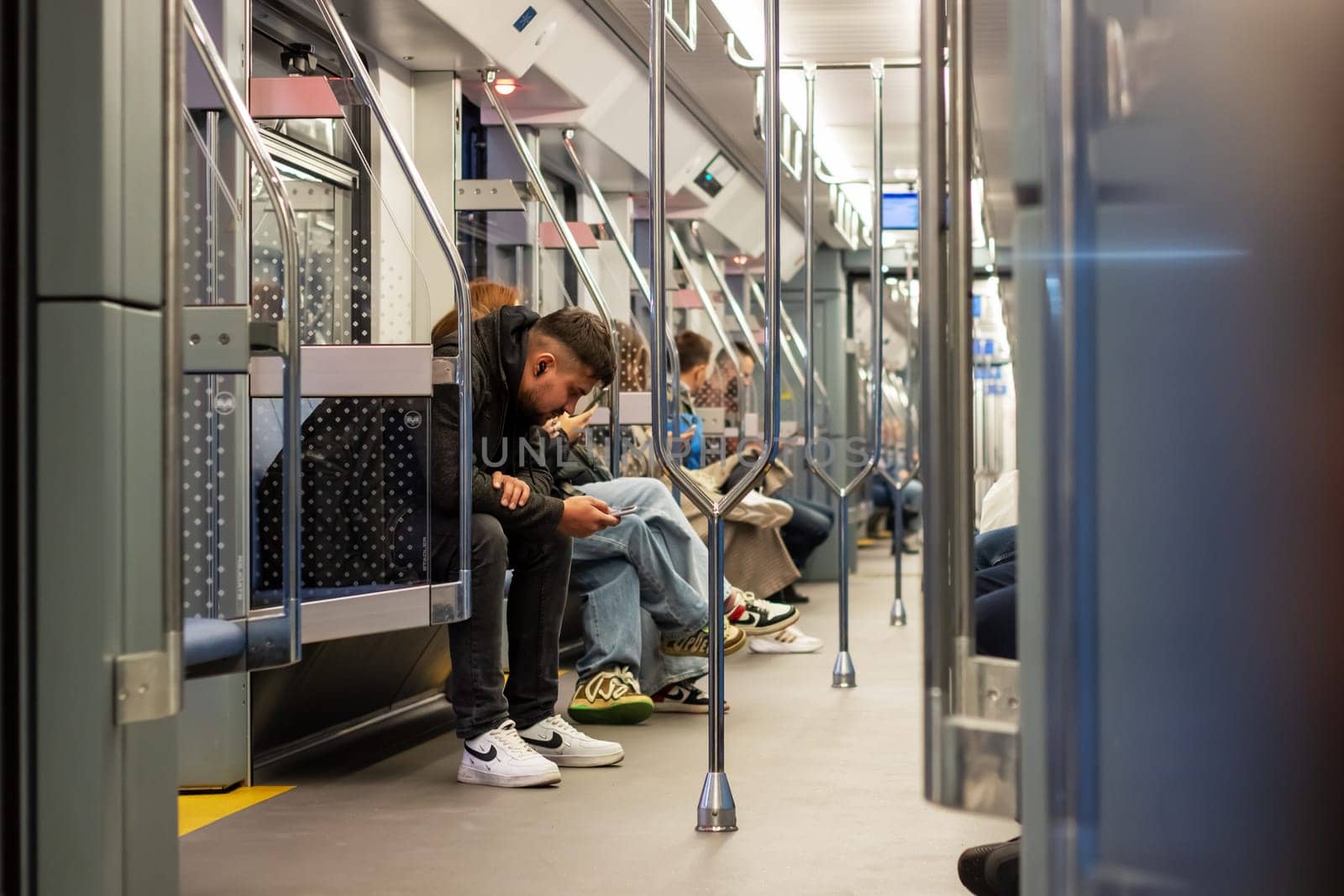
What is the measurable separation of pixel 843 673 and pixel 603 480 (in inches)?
43.2

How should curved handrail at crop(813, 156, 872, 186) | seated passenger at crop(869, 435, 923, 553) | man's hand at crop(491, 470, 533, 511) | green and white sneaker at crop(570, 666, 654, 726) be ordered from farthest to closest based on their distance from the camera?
seated passenger at crop(869, 435, 923, 553), curved handrail at crop(813, 156, 872, 186), green and white sneaker at crop(570, 666, 654, 726), man's hand at crop(491, 470, 533, 511)

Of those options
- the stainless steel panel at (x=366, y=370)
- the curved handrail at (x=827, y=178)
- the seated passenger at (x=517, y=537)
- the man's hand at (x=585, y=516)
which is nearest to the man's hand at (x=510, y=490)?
the seated passenger at (x=517, y=537)

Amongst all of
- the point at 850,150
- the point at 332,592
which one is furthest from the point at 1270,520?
the point at 850,150

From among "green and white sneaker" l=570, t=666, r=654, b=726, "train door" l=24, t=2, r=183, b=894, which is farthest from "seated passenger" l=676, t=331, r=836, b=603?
"train door" l=24, t=2, r=183, b=894

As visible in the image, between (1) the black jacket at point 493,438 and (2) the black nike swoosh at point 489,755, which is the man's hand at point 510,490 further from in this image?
(2) the black nike swoosh at point 489,755

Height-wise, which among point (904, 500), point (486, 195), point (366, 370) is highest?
point (486, 195)

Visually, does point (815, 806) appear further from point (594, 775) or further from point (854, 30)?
point (854, 30)

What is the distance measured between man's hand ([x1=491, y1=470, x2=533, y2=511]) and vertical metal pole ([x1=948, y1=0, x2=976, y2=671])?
2.49 m

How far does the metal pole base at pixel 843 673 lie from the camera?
5246 mm

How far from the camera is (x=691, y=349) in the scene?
765 cm

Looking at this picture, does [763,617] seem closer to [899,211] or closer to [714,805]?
[714,805]

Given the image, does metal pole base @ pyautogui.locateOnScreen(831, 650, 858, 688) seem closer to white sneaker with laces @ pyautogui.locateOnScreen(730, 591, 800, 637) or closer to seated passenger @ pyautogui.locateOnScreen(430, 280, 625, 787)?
white sneaker with laces @ pyautogui.locateOnScreen(730, 591, 800, 637)

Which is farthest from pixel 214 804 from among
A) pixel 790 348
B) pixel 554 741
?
pixel 790 348

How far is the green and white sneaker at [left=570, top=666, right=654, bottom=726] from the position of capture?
425cm
